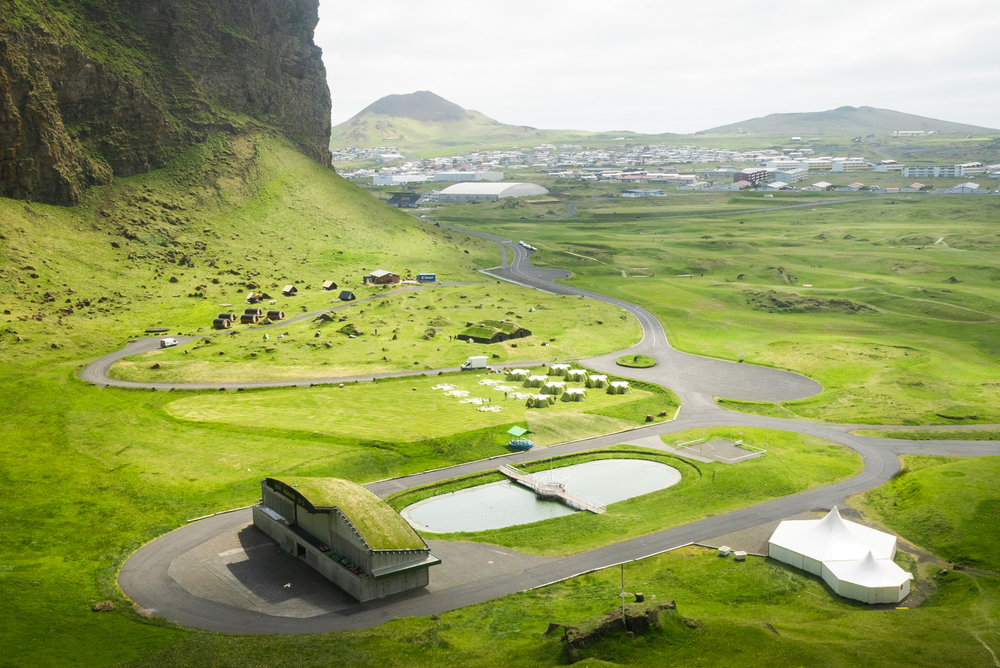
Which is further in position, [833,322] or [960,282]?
[960,282]

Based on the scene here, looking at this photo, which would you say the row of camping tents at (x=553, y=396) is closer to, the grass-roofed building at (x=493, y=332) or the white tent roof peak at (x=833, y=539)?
the grass-roofed building at (x=493, y=332)

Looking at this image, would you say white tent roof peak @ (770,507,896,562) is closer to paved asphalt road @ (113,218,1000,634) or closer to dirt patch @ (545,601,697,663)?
paved asphalt road @ (113,218,1000,634)

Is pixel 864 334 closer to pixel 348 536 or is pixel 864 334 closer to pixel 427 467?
pixel 427 467

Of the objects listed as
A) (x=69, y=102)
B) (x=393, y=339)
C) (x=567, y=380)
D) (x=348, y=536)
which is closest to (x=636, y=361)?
(x=567, y=380)

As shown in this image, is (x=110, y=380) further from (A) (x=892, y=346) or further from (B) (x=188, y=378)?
(A) (x=892, y=346)

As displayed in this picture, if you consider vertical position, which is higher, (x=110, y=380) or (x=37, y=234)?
(x=37, y=234)

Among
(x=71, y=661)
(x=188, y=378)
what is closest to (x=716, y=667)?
(x=71, y=661)

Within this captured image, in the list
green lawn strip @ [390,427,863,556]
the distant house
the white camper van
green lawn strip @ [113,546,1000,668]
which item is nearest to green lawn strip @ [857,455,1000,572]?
green lawn strip @ [390,427,863,556]
